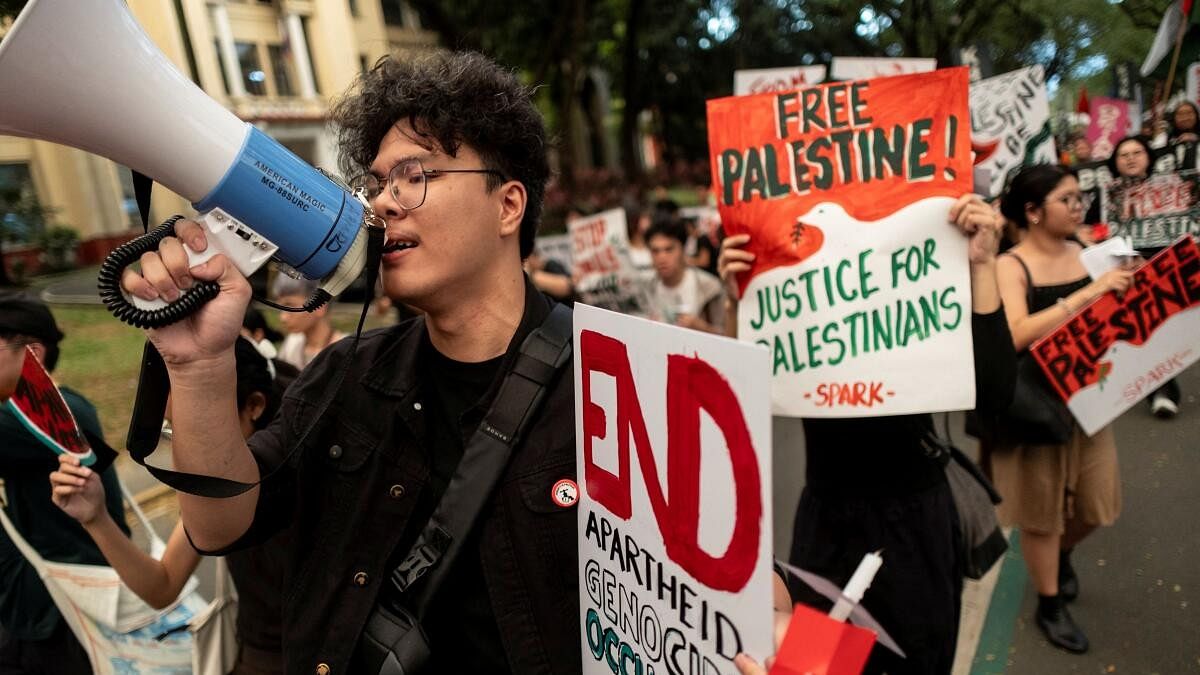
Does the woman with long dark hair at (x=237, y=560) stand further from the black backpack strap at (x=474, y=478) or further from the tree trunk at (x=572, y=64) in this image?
the tree trunk at (x=572, y=64)

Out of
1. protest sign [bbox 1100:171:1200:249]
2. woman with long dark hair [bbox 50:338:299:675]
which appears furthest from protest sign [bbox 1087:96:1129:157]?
woman with long dark hair [bbox 50:338:299:675]

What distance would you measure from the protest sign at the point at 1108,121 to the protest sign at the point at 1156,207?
15cm

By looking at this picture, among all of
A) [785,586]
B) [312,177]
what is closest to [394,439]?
[312,177]

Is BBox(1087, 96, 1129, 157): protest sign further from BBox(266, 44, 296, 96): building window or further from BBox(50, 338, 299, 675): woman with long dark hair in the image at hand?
BBox(266, 44, 296, 96): building window

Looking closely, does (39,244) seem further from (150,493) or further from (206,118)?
(206,118)

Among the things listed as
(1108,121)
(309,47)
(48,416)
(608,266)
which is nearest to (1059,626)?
(1108,121)

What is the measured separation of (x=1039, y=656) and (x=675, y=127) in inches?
1169

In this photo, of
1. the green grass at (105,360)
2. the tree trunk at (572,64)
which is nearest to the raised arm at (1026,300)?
the green grass at (105,360)

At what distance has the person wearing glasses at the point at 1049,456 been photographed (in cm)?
249

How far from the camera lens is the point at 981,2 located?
2451 mm

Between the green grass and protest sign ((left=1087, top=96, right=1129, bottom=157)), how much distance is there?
705 centimetres

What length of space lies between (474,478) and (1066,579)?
2519mm

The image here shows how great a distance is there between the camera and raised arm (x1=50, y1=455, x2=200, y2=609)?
1.82 meters

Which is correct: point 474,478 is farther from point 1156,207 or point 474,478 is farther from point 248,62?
point 248,62
